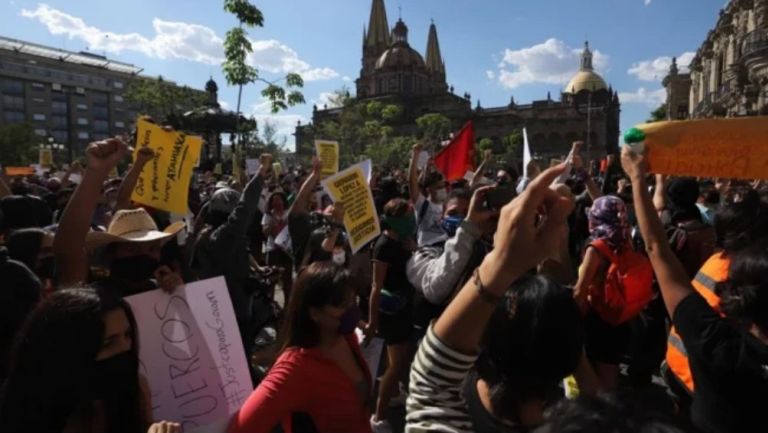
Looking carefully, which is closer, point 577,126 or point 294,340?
point 294,340

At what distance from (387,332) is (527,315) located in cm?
282

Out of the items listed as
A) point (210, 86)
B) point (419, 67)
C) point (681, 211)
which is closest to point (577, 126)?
point (419, 67)

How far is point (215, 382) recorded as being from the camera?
7.98ft

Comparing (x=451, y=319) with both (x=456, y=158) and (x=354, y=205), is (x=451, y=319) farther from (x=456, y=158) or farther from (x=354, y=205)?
(x=456, y=158)

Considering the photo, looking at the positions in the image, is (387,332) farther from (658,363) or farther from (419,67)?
(419,67)

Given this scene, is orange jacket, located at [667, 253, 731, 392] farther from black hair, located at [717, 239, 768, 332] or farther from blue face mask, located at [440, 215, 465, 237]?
blue face mask, located at [440, 215, 465, 237]

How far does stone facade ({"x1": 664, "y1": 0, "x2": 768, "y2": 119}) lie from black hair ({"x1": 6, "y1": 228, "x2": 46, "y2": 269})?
24.2m

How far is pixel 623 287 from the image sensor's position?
3555 millimetres

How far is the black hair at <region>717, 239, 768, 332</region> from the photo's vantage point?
179 cm

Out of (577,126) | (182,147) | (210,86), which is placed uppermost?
(577,126)

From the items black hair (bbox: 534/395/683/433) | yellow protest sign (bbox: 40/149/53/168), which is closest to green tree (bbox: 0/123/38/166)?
yellow protest sign (bbox: 40/149/53/168)

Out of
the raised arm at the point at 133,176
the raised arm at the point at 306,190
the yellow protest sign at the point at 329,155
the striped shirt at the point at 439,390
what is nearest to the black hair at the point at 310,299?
the striped shirt at the point at 439,390

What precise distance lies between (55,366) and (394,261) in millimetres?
2798

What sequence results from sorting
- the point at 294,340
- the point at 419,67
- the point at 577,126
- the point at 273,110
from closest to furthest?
the point at 294,340, the point at 273,110, the point at 577,126, the point at 419,67
